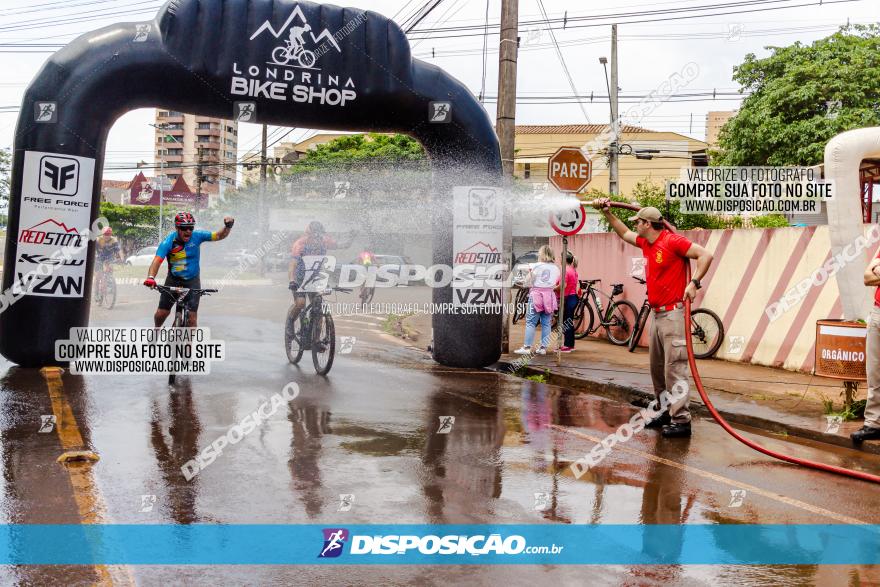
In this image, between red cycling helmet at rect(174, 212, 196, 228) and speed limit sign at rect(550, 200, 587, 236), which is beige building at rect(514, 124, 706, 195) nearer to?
speed limit sign at rect(550, 200, 587, 236)

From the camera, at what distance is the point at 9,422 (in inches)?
292

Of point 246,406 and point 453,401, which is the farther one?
point 453,401

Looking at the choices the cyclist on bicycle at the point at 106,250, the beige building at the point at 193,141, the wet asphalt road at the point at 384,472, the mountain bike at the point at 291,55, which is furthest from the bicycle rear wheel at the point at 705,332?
the beige building at the point at 193,141

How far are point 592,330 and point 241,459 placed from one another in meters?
10.7

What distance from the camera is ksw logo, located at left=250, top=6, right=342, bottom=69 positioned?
10.6 metres

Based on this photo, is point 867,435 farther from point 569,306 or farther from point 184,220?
point 184,220

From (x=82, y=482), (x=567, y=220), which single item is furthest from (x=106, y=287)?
(x=82, y=482)

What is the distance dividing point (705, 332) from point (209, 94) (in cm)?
788

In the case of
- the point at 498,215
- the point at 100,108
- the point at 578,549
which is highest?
the point at 100,108

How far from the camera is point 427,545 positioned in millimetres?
4676

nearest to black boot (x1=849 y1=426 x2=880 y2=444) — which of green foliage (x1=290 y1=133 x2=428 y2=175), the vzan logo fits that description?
the vzan logo

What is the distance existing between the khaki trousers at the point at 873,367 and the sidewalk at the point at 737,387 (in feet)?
0.82

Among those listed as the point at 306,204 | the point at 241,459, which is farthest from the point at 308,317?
the point at 306,204

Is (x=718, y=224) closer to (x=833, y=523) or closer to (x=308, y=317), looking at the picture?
(x=308, y=317)
